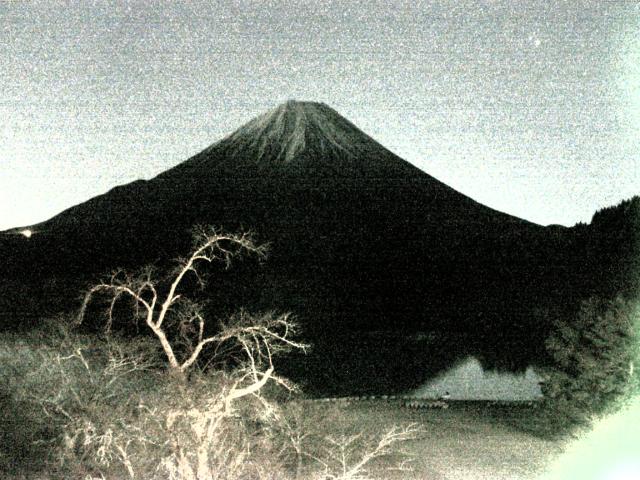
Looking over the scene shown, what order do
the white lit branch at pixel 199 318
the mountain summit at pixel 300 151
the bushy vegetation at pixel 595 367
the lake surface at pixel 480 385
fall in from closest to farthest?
the white lit branch at pixel 199 318
the bushy vegetation at pixel 595 367
the lake surface at pixel 480 385
the mountain summit at pixel 300 151

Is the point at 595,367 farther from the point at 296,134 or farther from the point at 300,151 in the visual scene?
the point at 296,134

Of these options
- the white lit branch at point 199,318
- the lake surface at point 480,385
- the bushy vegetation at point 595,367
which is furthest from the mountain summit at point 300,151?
the white lit branch at point 199,318

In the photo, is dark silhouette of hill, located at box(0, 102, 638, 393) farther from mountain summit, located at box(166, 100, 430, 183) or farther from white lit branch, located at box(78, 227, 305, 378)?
white lit branch, located at box(78, 227, 305, 378)

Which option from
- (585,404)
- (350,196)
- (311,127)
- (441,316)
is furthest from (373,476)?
(311,127)

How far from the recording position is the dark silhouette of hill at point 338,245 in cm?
3766

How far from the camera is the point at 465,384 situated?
985 inches

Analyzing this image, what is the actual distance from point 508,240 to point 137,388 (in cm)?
6685

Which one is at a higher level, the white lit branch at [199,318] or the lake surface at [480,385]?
the white lit branch at [199,318]

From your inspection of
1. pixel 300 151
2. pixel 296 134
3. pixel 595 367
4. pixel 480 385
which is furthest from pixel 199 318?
pixel 296 134

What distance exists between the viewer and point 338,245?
246ft

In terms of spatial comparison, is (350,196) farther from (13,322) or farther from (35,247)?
(13,322)

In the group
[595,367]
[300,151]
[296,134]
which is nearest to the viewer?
[595,367]

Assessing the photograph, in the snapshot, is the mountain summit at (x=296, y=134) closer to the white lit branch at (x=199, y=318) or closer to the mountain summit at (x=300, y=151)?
the mountain summit at (x=300, y=151)

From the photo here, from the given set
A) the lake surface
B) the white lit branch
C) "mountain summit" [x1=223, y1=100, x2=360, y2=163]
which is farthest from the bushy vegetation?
"mountain summit" [x1=223, y1=100, x2=360, y2=163]
